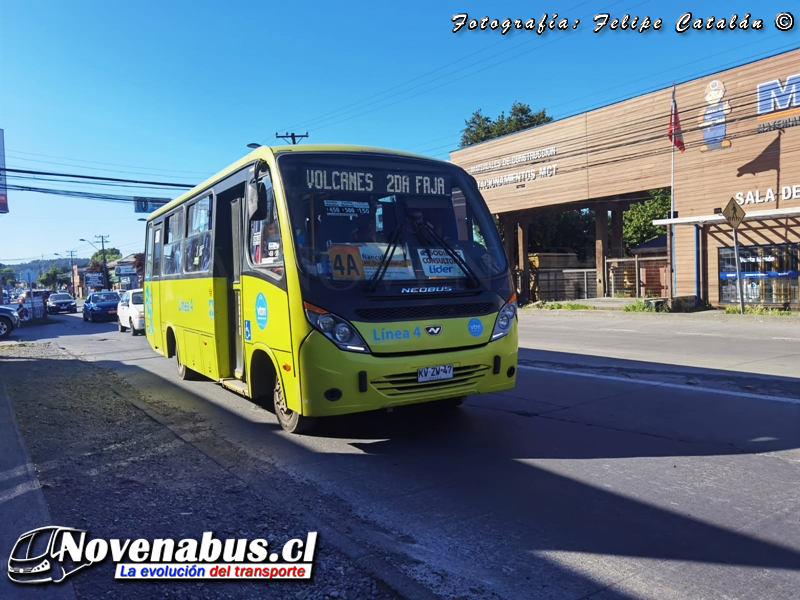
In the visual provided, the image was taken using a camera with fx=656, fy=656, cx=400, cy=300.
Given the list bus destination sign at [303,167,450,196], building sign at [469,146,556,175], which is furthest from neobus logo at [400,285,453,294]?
building sign at [469,146,556,175]

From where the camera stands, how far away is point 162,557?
13.1ft

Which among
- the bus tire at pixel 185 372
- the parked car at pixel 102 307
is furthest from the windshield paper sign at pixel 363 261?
the parked car at pixel 102 307

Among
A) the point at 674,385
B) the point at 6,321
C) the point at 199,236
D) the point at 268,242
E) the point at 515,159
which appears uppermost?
the point at 515,159

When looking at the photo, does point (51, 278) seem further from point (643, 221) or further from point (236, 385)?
point (236, 385)

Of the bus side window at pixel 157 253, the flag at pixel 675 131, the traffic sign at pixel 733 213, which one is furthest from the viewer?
the flag at pixel 675 131

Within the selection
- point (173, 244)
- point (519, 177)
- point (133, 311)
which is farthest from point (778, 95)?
point (133, 311)

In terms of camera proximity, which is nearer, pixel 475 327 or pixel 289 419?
pixel 475 327

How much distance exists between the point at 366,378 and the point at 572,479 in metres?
1.85

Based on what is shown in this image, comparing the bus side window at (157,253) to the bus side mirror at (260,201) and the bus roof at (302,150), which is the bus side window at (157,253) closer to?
the bus roof at (302,150)

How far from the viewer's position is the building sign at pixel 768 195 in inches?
820

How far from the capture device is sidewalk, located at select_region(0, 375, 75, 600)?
3.57 m

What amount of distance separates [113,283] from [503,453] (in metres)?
101

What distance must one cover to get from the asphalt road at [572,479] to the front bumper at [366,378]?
55 cm
